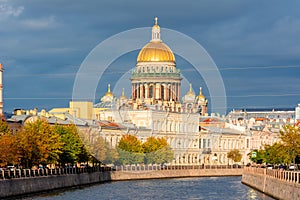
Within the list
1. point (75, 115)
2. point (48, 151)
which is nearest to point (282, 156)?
point (48, 151)

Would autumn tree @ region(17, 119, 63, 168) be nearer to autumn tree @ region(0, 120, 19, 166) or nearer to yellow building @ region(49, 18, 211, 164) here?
autumn tree @ region(0, 120, 19, 166)

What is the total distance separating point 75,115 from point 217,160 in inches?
1472

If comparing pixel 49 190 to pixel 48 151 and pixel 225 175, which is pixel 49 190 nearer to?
pixel 48 151

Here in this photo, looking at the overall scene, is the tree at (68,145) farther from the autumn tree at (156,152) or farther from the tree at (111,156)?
the autumn tree at (156,152)

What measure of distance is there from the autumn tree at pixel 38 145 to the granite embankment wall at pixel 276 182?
2110 cm

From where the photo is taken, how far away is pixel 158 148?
146 metres

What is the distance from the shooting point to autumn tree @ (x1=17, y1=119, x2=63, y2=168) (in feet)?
294

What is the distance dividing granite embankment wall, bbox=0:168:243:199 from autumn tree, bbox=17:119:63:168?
282cm

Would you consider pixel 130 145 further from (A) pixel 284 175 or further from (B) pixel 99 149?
(A) pixel 284 175

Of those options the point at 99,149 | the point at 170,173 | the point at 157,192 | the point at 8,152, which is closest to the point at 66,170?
the point at 157,192

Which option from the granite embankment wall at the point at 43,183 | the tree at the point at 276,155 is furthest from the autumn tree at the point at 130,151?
the granite embankment wall at the point at 43,183

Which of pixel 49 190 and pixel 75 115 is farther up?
pixel 75 115

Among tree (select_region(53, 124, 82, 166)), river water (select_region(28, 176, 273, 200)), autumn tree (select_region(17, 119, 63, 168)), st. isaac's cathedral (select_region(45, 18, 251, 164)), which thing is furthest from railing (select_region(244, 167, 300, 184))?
st. isaac's cathedral (select_region(45, 18, 251, 164))

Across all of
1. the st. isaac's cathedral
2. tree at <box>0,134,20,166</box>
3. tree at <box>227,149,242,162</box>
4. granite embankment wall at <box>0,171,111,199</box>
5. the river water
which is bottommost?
the river water
